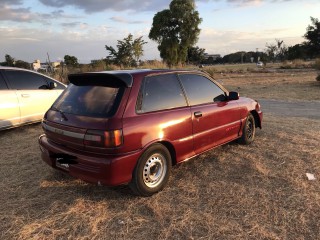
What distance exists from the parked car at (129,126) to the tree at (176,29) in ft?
113

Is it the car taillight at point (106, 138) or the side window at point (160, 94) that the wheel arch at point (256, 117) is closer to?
the side window at point (160, 94)

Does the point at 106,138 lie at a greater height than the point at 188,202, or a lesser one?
greater

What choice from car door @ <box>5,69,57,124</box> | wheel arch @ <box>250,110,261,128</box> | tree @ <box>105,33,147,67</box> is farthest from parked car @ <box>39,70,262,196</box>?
tree @ <box>105,33,147,67</box>

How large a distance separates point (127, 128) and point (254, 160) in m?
2.59

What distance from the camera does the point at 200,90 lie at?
4855 mm

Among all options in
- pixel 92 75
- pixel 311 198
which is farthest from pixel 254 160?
pixel 92 75

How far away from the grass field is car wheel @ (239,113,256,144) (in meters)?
0.27

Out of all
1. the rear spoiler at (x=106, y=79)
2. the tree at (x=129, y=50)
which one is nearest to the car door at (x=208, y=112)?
the rear spoiler at (x=106, y=79)

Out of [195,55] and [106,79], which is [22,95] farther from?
[195,55]

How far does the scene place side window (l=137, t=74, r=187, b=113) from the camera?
394 centimetres

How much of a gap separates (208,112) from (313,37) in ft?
192

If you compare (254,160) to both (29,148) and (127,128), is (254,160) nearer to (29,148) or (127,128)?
(127,128)

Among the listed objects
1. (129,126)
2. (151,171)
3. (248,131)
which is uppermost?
(129,126)

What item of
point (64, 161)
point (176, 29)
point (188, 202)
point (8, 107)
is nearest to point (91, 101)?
point (64, 161)
